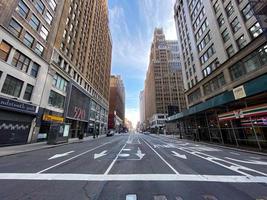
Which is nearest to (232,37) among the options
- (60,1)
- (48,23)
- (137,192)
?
(137,192)

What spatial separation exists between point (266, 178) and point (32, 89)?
28.1 meters

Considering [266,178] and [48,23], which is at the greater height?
[48,23]

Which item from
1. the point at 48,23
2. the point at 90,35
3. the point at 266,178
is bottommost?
the point at 266,178

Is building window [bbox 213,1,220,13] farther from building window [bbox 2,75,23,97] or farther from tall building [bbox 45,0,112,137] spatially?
building window [bbox 2,75,23,97]

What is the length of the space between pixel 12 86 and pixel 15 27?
8.37m

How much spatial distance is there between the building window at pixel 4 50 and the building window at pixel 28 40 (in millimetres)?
3213

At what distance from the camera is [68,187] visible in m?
5.08

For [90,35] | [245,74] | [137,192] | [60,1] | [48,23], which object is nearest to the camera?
[137,192]

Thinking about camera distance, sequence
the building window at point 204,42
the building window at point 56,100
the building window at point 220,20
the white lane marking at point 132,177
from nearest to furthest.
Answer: the white lane marking at point 132,177, the building window at point 220,20, the building window at point 56,100, the building window at point 204,42

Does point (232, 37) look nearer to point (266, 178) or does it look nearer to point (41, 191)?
point (266, 178)

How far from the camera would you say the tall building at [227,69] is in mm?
16141

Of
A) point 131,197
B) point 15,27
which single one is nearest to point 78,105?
point 15,27

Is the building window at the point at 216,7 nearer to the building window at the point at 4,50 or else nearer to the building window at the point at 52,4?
the building window at the point at 52,4

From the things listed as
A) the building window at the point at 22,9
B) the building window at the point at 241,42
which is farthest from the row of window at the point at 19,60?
the building window at the point at 241,42
